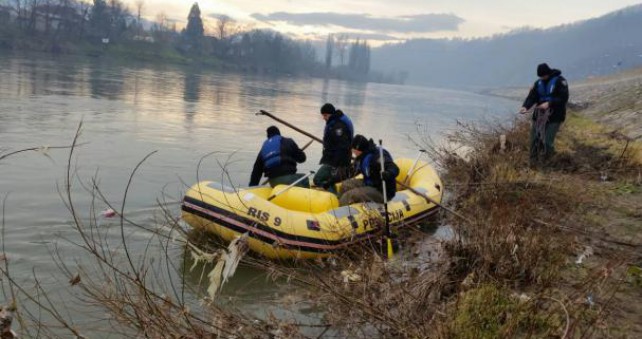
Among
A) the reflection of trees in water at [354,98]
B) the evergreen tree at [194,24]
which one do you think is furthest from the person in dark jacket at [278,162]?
the evergreen tree at [194,24]

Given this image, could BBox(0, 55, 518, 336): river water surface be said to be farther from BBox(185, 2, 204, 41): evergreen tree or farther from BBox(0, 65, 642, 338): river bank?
BBox(185, 2, 204, 41): evergreen tree

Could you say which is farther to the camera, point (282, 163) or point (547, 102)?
point (547, 102)

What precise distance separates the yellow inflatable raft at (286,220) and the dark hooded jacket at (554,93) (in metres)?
4.38

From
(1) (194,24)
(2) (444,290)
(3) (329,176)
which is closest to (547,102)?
(3) (329,176)

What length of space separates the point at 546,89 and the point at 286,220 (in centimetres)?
605

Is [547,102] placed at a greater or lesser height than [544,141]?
greater

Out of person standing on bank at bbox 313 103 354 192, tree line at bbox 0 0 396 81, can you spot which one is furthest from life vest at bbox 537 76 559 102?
tree line at bbox 0 0 396 81

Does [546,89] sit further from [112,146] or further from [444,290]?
[112,146]

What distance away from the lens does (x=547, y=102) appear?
9180mm

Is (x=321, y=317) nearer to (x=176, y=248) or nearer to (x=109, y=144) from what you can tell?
(x=176, y=248)

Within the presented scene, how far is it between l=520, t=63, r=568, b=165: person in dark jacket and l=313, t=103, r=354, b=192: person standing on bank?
3.46m

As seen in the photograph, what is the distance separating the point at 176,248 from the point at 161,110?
14.5 metres

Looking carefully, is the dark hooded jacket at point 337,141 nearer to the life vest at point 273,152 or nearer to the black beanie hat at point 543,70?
the life vest at point 273,152

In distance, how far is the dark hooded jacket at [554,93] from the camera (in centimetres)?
914
